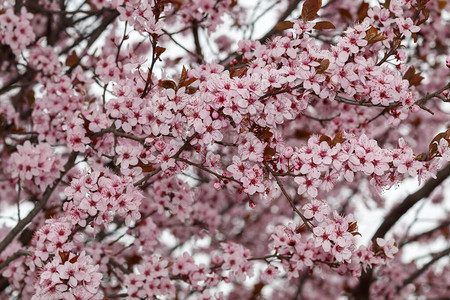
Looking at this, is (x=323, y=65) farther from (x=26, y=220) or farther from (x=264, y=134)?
(x=26, y=220)

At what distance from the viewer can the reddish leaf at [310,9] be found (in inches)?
126

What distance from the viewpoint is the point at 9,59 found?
18.7 ft

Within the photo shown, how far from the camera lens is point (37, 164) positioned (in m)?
4.16

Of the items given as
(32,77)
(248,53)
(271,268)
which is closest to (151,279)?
(271,268)

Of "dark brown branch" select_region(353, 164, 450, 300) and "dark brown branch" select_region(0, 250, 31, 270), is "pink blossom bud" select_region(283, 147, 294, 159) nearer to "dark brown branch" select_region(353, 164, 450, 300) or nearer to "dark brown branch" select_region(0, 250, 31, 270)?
"dark brown branch" select_region(0, 250, 31, 270)

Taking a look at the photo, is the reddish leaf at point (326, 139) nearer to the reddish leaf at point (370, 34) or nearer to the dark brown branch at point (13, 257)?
the reddish leaf at point (370, 34)

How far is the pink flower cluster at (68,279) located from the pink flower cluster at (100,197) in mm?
247

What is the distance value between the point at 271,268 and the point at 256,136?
4.27ft

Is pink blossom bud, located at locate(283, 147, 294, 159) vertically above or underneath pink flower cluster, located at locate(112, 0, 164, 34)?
underneath

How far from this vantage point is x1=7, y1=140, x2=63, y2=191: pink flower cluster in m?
4.15

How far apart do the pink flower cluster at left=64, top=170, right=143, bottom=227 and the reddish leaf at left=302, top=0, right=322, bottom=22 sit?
4.88 feet

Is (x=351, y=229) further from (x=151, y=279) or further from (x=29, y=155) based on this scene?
(x=29, y=155)

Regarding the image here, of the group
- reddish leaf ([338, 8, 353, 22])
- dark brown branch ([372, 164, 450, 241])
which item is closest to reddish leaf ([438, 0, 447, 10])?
reddish leaf ([338, 8, 353, 22])

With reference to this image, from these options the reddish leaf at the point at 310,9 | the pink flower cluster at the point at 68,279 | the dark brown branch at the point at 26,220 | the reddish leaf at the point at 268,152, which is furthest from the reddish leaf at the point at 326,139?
the dark brown branch at the point at 26,220
